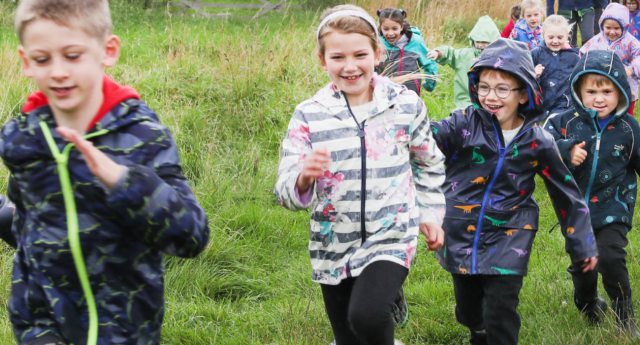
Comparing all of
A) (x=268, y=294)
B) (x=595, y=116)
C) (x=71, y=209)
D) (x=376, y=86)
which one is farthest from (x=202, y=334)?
(x=595, y=116)

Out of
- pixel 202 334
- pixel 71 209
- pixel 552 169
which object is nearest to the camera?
pixel 71 209

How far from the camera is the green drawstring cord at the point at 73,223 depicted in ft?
6.43

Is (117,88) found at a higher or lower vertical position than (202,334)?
higher

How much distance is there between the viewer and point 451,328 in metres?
4.11

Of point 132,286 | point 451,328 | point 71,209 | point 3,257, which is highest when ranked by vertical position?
point 71,209

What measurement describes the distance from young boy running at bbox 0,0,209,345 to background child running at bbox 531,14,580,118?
5895 millimetres

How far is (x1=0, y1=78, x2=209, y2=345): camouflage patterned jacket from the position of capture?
199 cm

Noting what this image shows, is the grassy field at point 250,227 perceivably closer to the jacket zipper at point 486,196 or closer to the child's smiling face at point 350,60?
the jacket zipper at point 486,196

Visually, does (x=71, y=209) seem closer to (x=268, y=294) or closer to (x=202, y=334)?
(x=202, y=334)

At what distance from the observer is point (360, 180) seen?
298 cm

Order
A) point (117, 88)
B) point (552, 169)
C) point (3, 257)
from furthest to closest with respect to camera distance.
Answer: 1. point (3, 257)
2. point (552, 169)
3. point (117, 88)

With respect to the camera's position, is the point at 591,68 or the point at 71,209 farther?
the point at 591,68

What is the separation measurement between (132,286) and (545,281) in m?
3.37

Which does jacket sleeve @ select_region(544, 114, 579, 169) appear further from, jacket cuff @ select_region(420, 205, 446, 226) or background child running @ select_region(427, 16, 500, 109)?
background child running @ select_region(427, 16, 500, 109)
